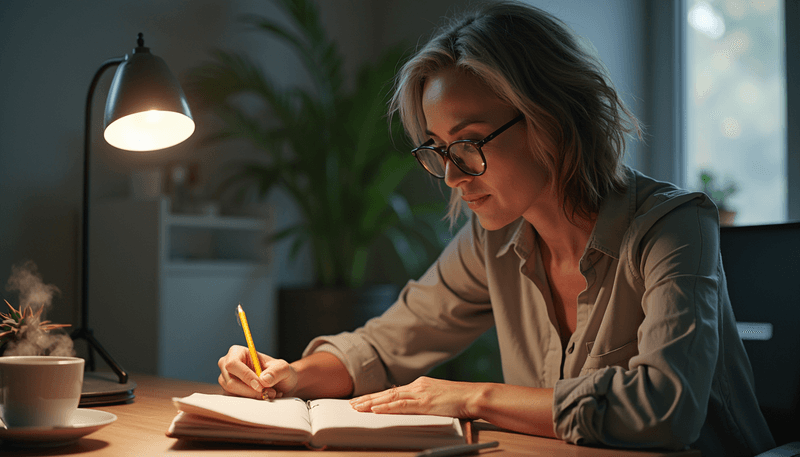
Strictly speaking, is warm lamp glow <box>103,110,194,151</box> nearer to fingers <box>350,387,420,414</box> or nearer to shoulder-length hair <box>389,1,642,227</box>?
shoulder-length hair <box>389,1,642,227</box>

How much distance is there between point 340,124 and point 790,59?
1913 millimetres

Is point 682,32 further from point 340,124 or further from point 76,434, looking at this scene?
point 76,434

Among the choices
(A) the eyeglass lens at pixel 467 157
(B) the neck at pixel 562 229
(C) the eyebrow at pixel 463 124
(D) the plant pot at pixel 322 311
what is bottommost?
(D) the plant pot at pixel 322 311

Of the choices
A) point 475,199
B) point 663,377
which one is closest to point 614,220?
point 475,199

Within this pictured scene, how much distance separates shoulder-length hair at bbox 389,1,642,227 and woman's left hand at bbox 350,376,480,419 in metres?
0.45

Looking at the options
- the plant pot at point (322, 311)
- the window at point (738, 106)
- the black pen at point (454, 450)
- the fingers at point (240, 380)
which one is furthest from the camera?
the plant pot at point (322, 311)

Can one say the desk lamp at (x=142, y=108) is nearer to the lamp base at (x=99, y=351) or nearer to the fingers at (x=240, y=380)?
the lamp base at (x=99, y=351)

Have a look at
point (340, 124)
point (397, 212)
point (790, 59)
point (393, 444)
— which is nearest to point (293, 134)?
point (340, 124)

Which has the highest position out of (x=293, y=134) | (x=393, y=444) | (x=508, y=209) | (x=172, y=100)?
(x=293, y=134)

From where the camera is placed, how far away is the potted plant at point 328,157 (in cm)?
310

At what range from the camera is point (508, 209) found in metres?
1.21

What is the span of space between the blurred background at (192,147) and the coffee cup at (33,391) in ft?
6.54

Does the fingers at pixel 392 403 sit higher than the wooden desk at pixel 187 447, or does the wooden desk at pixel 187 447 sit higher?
the fingers at pixel 392 403

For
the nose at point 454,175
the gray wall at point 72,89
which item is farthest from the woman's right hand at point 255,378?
the gray wall at point 72,89
